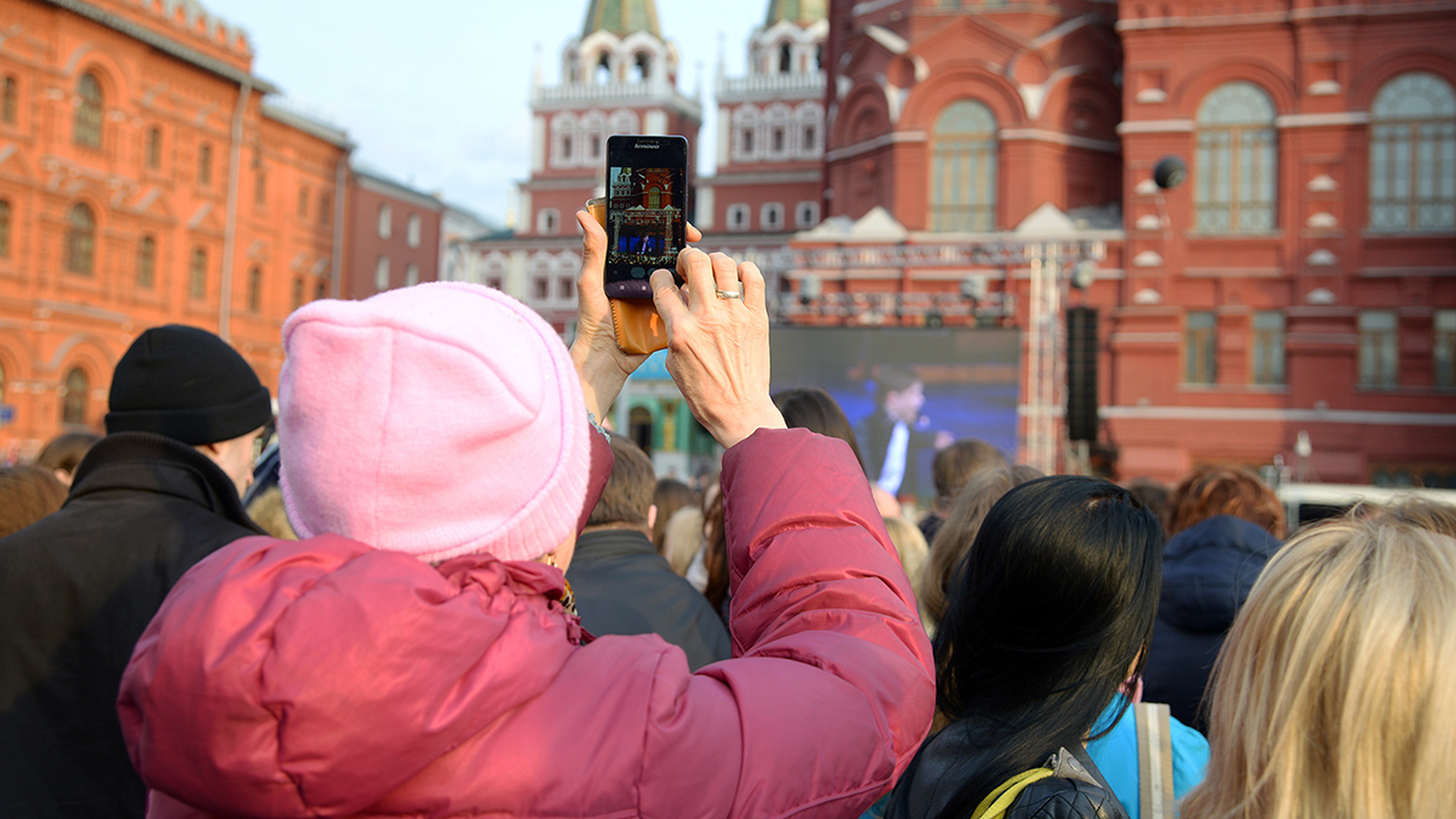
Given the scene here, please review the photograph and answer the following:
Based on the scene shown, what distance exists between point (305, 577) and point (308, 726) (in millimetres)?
141

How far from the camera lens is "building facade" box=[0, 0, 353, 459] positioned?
23.0m

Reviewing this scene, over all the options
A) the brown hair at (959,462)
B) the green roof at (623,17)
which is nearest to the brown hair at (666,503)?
the brown hair at (959,462)

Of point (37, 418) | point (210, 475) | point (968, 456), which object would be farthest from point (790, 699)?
point (37, 418)

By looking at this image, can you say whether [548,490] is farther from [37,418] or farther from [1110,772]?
[37,418]

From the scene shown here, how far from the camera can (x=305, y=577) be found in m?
1.02

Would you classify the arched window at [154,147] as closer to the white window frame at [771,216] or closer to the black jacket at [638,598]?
the white window frame at [771,216]

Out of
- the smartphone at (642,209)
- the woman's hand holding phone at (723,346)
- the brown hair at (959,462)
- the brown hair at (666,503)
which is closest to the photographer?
the woman's hand holding phone at (723,346)

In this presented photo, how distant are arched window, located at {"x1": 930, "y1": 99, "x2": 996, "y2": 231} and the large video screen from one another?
6.87 m

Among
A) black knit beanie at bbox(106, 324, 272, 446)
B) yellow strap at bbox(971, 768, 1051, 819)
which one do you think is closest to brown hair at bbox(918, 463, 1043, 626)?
yellow strap at bbox(971, 768, 1051, 819)

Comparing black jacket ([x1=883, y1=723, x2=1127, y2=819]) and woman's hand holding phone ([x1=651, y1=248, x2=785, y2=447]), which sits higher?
woman's hand holding phone ([x1=651, y1=248, x2=785, y2=447])

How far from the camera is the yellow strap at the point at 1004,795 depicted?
1.61 metres

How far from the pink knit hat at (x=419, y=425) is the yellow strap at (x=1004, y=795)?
861 millimetres

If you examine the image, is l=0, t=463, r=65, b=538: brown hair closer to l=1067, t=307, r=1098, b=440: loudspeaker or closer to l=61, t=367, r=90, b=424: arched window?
l=1067, t=307, r=1098, b=440: loudspeaker

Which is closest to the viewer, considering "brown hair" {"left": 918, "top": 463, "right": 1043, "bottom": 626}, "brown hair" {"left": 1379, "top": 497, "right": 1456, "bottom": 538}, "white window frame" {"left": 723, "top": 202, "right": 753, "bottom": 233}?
"brown hair" {"left": 1379, "top": 497, "right": 1456, "bottom": 538}
